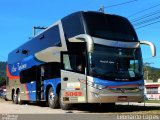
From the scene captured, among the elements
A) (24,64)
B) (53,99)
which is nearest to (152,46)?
(53,99)

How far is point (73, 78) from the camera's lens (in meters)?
19.2

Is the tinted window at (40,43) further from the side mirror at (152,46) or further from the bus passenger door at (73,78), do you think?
the side mirror at (152,46)

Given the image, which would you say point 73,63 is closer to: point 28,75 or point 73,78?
point 73,78

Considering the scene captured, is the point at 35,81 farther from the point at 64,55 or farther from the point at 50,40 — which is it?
the point at 64,55

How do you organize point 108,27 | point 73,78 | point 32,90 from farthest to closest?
1. point 32,90
2. point 108,27
3. point 73,78

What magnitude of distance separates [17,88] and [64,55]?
11261 mm

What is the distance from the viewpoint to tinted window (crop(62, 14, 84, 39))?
19.2 metres

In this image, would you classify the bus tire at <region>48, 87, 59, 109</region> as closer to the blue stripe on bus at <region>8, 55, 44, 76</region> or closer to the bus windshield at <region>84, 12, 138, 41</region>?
the blue stripe on bus at <region>8, 55, 44, 76</region>

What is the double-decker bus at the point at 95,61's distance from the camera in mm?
18359

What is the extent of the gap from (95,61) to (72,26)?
2346mm

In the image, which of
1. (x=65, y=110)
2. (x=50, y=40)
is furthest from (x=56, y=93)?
(x=50, y=40)

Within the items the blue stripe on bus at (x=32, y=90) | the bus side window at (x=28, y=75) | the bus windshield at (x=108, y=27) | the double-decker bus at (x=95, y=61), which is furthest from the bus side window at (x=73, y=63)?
the blue stripe on bus at (x=32, y=90)

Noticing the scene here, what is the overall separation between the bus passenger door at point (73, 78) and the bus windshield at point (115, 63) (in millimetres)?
605

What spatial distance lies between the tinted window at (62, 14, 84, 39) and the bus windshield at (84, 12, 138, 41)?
386mm
